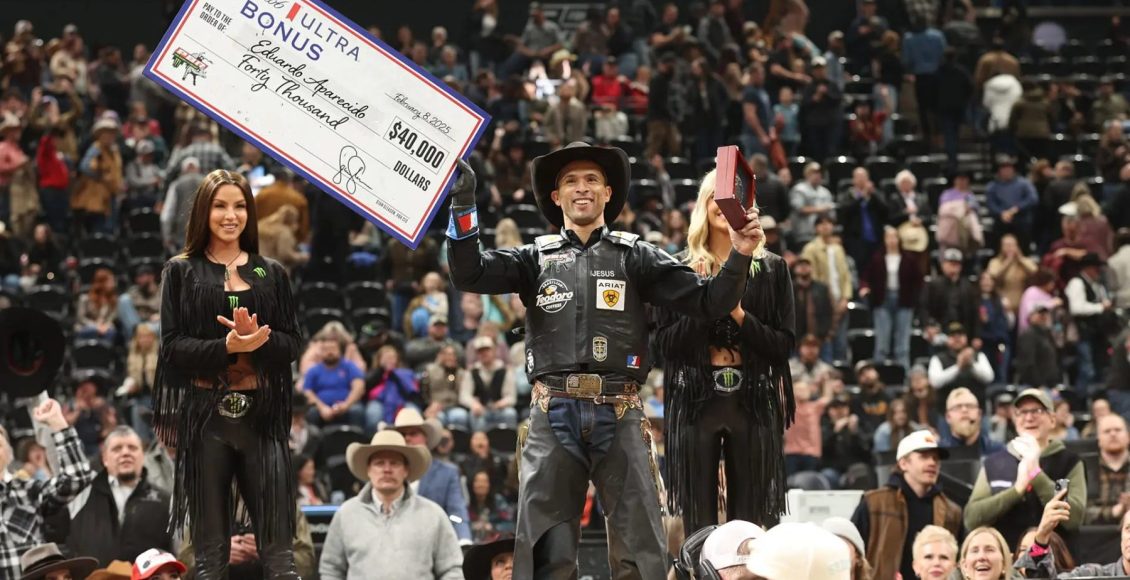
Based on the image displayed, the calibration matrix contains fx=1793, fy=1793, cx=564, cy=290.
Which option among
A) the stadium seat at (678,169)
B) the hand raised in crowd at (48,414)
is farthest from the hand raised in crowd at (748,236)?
the stadium seat at (678,169)

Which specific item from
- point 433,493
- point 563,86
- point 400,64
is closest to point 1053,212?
point 563,86

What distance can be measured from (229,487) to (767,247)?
10.7m

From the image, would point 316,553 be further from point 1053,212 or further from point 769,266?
point 1053,212

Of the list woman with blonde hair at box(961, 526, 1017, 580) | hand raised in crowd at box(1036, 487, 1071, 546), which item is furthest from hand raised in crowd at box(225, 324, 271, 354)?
hand raised in crowd at box(1036, 487, 1071, 546)

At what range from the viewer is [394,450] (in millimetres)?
9820

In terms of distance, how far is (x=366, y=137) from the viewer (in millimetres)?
7535

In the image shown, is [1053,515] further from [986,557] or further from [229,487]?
[229,487]

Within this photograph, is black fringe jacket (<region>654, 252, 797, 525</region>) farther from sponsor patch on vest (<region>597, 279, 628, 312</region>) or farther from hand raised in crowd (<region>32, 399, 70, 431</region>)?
hand raised in crowd (<region>32, 399, 70, 431</region>)

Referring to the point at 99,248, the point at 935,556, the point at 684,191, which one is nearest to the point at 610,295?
the point at 935,556

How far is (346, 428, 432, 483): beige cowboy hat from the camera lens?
32.2 feet

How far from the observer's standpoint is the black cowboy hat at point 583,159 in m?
6.89

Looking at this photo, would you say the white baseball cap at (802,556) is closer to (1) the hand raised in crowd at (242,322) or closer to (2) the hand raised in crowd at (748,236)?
(2) the hand raised in crowd at (748,236)

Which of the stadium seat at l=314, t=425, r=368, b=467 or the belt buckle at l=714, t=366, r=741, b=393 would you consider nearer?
the belt buckle at l=714, t=366, r=741, b=393

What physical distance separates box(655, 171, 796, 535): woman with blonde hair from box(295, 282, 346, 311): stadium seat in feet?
35.9
